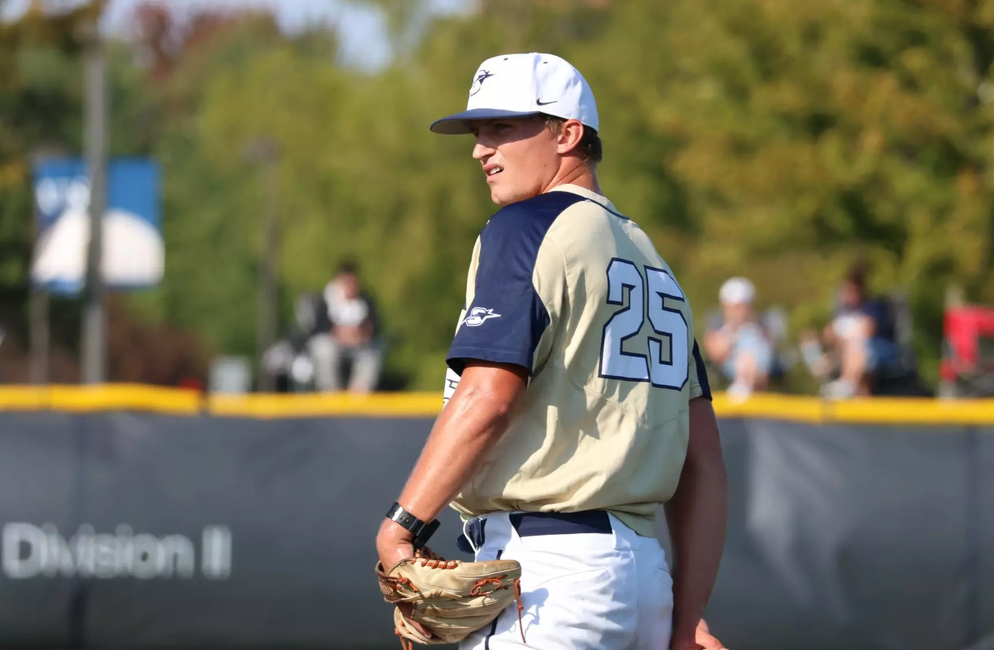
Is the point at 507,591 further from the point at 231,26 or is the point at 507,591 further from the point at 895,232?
the point at 231,26

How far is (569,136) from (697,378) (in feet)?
2.48

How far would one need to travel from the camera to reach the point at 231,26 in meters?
68.9

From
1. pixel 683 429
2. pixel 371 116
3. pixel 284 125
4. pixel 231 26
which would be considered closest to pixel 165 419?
pixel 683 429

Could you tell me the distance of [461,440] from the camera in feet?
10.7

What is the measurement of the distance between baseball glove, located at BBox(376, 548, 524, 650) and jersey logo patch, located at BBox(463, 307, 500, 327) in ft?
1.73

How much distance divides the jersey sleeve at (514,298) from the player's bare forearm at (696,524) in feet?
2.18

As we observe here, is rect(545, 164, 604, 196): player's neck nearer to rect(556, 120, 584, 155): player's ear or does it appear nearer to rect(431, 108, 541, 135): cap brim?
rect(556, 120, 584, 155): player's ear

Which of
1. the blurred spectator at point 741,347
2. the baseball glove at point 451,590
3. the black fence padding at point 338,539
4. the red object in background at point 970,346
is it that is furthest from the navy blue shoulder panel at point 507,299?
the red object in background at point 970,346

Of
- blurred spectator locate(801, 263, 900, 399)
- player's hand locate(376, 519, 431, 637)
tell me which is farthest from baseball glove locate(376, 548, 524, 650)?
blurred spectator locate(801, 263, 900, 399)

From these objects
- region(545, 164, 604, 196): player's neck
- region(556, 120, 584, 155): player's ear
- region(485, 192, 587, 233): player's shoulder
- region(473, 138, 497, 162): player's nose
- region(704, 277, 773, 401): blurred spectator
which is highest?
region(556, 120, 584, 155): player's ear

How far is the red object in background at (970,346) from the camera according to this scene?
1497 centimetres

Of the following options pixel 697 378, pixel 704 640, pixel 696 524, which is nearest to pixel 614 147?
pixel 697 378

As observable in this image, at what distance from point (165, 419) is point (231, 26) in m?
63.5

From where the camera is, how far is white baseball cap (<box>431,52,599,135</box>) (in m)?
3.53
